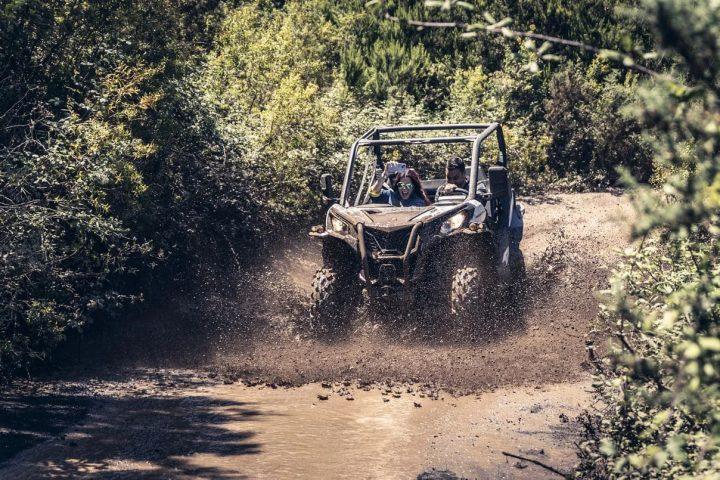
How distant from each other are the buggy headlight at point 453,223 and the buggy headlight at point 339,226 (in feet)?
3.00

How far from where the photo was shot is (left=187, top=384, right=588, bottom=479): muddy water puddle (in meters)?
6.45

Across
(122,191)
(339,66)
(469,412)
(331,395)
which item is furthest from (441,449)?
(339,66)

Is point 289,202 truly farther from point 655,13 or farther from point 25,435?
point 655,13

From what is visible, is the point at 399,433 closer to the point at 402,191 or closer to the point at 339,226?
the point at 339,226

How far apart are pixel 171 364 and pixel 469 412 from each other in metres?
3.55

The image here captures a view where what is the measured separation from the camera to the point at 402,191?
1040cm

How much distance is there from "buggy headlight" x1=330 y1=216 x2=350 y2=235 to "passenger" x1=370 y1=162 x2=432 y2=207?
818 millimetres

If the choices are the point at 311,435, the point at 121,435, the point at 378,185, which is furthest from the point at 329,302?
the point at 121,435

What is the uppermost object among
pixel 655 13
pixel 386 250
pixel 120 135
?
pixel 655 13

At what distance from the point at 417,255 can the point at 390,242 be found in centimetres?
28

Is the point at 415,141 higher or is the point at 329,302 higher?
the point at 415,141

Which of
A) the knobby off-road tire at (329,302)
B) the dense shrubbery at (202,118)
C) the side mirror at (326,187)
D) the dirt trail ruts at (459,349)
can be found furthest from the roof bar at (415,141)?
A: the dirt trail ruts at (459,349)

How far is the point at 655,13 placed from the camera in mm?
2850

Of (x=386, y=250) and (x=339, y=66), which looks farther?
(x=339, y=66)
